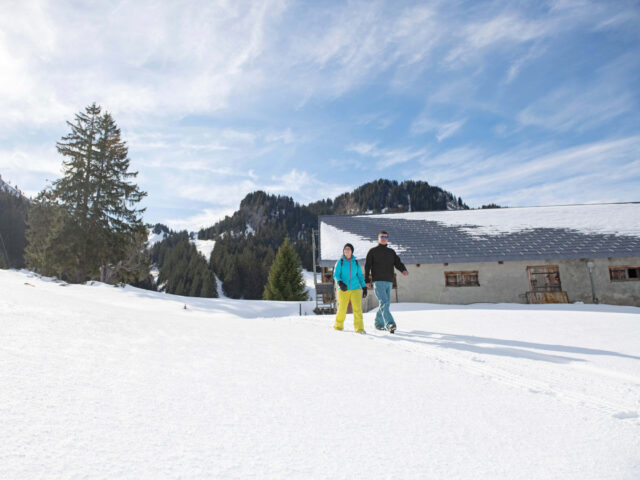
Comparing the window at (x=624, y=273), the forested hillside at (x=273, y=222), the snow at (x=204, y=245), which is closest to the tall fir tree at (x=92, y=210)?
the window at (x=624, y=273)

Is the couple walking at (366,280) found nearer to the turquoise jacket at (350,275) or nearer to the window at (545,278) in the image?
the turquoise jacket at (350,275)

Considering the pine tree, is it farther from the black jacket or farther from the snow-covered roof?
the black jacket

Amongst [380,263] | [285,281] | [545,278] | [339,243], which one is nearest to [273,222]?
[285,281]

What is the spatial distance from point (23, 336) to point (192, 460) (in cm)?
257

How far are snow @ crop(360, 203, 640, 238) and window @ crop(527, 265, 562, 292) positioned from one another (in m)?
2.68

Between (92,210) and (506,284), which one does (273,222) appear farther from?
(506,284)

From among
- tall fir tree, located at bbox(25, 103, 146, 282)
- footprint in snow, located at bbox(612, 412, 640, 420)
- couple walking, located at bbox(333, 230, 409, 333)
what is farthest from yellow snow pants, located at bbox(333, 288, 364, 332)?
tall fir tree, located at bbox(25, 103, 146, 282)

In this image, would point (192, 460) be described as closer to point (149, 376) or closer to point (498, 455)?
point (149, 376)

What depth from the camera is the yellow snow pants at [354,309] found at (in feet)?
20.2

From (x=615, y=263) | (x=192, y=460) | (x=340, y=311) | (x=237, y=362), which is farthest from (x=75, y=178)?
(x=615, y=263)

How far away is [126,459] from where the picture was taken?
1482 millimetres

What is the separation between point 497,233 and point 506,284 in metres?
3.27

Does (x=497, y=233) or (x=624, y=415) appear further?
(x=497, y=233)

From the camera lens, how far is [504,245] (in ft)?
50.5
